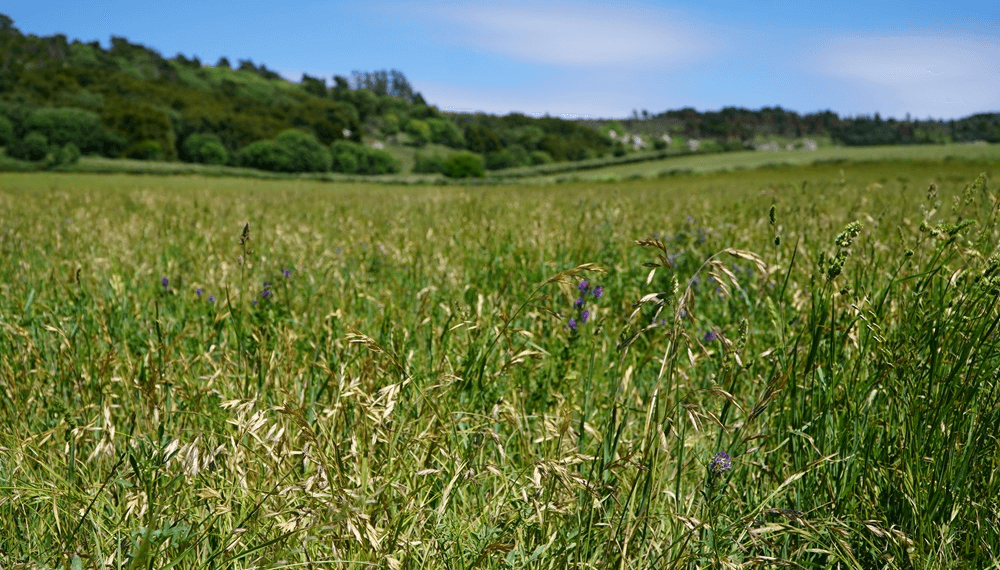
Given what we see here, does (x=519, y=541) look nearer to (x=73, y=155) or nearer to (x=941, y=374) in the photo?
(x=941, y=374)

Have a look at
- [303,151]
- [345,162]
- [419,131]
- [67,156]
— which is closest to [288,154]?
[303,151]

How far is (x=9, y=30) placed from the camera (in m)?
166

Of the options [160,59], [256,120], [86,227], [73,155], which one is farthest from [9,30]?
[86,227]

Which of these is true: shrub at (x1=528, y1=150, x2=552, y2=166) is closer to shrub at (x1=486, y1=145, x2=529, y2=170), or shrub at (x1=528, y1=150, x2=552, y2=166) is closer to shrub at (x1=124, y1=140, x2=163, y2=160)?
shrub at (x1=486, y1=145, x2=529, y2=170)

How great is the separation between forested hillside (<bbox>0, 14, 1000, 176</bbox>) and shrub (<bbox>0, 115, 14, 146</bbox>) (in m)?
0.24

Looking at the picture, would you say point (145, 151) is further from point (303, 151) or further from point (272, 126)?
point (272, 126)

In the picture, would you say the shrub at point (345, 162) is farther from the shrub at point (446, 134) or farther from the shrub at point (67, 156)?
the shrub at point (67, 156)

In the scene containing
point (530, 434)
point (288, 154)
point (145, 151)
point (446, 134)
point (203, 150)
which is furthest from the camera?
point (446, 134)

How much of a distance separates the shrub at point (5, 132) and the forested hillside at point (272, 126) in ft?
0.77

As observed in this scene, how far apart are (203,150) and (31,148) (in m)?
25.8

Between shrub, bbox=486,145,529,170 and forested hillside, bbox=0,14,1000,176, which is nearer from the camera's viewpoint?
forested hillside, bbox=0,14,1000,176

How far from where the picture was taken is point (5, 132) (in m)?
83.0

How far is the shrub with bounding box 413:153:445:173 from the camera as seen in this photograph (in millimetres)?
111375

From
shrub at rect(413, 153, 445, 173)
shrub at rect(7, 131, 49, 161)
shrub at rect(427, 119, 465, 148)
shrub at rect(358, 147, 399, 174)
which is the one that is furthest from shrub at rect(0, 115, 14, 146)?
shrub at rect(427, 119, 465, 148)
